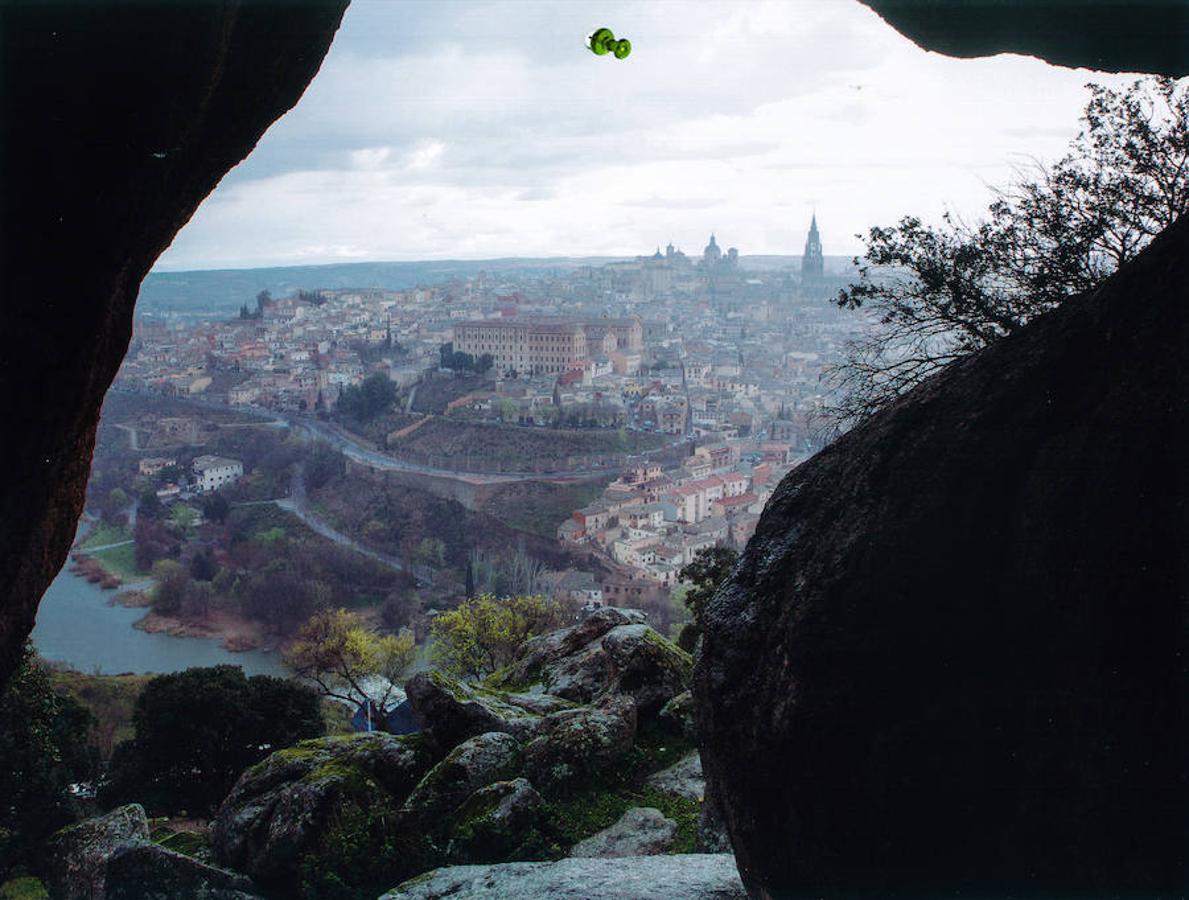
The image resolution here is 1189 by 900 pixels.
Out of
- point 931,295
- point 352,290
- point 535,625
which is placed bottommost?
point 535,625

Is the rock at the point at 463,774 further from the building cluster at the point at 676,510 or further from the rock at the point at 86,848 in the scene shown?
the building cluster at the point at 676,510

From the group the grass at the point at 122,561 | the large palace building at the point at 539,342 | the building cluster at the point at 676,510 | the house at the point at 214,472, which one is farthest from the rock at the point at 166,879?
the large palace building at the point at 539,342

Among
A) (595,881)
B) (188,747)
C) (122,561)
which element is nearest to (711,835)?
(595,881)

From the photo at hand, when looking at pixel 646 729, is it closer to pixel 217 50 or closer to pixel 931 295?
pixel 931 295

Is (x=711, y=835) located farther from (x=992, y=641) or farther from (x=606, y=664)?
(x=606, y=664)

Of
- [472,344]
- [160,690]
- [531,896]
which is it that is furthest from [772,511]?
[472,344]

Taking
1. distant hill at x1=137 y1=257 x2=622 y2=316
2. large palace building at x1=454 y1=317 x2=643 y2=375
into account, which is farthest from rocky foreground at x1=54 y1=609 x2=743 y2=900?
distant hill at x1=137 y1=257 x2=622 y2=316
